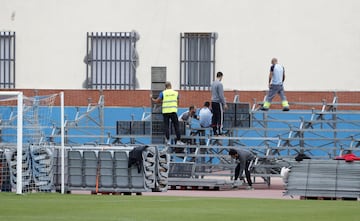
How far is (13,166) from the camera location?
31.3m

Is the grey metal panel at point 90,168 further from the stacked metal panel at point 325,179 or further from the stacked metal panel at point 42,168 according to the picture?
the stacked metal panel at point 325,179

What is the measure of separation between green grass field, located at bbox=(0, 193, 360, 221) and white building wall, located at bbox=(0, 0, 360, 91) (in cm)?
1709

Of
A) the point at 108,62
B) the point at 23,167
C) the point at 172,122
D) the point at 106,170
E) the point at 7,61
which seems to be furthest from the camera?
the point at 7,61

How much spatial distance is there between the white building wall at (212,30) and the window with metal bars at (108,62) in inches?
11.4

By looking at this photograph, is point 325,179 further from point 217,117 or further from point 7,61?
point 7,61

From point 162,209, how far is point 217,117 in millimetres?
14565

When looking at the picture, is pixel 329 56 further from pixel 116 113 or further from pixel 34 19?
pixel 34 19

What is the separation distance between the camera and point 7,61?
46188 mm

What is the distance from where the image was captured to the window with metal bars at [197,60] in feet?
149

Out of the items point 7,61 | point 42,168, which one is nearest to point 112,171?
point 42,168

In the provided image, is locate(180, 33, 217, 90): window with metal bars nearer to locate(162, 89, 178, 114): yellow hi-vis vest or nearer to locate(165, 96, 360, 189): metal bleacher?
locate(165, 96, 360, 189): metal bleacher

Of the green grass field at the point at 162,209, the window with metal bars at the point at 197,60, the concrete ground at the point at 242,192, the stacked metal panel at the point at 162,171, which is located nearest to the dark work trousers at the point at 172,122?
the concrete ground at the point at 242,192

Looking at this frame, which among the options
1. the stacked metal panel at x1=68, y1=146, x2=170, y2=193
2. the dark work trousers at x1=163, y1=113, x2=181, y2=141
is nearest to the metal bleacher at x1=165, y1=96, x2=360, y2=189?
the dark work trousers at x1=163, y1=113, x2=181, y2=141

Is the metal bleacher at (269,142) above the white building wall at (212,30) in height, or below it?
below
